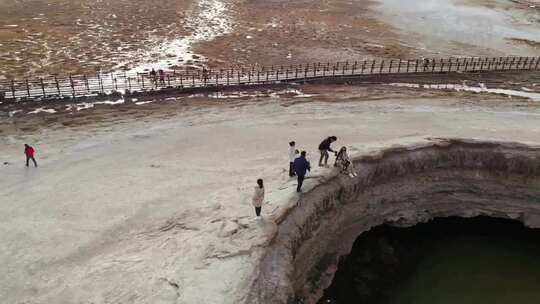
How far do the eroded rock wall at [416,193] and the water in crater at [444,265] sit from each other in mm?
447

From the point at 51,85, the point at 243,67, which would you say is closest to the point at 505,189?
the point at 243,67

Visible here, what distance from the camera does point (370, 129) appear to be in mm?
21938

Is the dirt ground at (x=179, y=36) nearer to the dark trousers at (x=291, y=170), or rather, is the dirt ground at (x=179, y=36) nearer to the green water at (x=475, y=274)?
the dark trousers at (x=291, y=170)

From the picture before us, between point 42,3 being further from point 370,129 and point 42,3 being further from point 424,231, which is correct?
point 424,231

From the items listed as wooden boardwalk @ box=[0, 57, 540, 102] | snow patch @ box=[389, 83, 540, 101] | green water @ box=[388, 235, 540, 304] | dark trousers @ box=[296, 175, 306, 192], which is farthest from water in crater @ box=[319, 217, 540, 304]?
wooden boardwalk @ box=[0, 57, 540, 102]

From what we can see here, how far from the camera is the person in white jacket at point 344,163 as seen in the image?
14.9 m

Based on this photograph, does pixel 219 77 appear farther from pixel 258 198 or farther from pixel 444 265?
pixel 444 265

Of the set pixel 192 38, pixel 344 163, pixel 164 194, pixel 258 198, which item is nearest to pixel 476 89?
pixel 344 163

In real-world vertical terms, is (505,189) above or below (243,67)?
below

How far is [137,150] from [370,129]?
36.6 feet

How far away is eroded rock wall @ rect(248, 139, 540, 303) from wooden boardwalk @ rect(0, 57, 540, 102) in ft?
45.6

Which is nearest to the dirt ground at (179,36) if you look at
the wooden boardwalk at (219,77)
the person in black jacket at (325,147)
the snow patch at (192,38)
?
the snow patch at (192,38)

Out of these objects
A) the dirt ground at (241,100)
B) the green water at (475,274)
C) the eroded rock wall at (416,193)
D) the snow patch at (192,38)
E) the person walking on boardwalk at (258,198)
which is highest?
the snow patch at (192,38)

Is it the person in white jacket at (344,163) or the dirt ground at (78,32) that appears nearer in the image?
the person in white jacket at (344,163)
